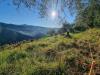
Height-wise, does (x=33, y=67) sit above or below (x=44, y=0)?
below

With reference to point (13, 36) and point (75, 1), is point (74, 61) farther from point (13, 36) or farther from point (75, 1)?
point (13, 36)

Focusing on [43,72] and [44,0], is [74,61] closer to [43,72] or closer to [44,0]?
[43,72]

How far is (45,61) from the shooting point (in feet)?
37.2

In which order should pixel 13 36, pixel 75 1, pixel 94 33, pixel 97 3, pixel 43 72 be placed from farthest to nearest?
pixel 13 36
pixel 94 33
pixel 43 72
pixel 97 3
pixel 75 1

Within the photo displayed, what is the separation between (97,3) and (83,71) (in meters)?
3.96

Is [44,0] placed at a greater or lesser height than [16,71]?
greater

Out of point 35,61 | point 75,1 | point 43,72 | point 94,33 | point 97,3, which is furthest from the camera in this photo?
point 94,33

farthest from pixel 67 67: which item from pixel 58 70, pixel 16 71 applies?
pixel 16 71

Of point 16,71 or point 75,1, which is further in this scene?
point 16,71

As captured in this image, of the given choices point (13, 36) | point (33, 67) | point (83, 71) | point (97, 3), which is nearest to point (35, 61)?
point (33, 67)

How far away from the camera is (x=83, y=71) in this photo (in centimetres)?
934

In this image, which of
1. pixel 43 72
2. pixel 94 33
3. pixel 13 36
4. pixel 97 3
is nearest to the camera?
pixel 97 3

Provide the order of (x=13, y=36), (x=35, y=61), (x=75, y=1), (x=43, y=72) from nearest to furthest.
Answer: (x=75, y=1) → (x=43, y=72) → (x=35, y=61) → (x=13, y=36)

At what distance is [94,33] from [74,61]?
982 cm
